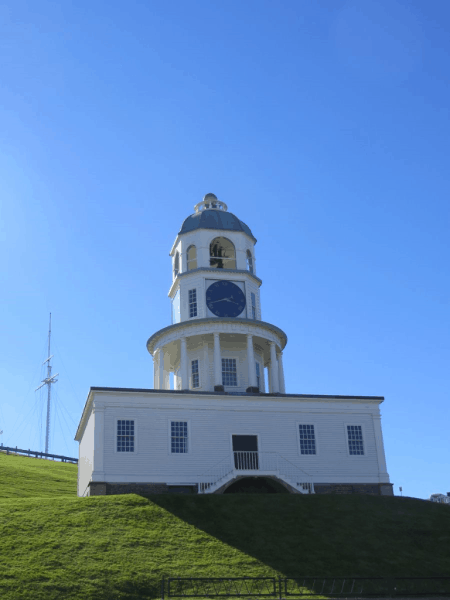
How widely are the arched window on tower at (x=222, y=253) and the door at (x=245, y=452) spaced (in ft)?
42.4

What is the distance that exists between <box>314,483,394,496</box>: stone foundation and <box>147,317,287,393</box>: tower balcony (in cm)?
681

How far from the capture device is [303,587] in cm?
2384

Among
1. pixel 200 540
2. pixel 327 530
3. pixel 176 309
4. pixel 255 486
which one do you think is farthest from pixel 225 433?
pixel 176 309

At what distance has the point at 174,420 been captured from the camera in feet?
121

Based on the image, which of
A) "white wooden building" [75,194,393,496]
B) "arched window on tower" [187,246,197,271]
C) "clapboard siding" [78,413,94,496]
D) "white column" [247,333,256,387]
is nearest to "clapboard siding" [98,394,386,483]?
"white wooden building" [75,194,393,496]

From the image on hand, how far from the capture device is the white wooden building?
117ft

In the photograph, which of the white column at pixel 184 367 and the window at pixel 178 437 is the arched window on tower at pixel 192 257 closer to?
the white column at pixel 184 367

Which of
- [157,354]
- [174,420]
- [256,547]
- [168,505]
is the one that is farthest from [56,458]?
[256,547]

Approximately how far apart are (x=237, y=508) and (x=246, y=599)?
9.14 meters

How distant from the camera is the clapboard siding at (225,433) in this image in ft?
117

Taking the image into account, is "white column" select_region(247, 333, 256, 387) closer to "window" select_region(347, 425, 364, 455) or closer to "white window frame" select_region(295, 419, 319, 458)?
"white window frame" select_region(295, 419, 319, 458)

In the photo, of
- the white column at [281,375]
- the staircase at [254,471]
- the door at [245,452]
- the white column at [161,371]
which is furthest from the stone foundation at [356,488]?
the white column at [161,371]

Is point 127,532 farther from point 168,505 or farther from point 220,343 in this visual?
point 220,343

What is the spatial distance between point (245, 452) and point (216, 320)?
824 cm
